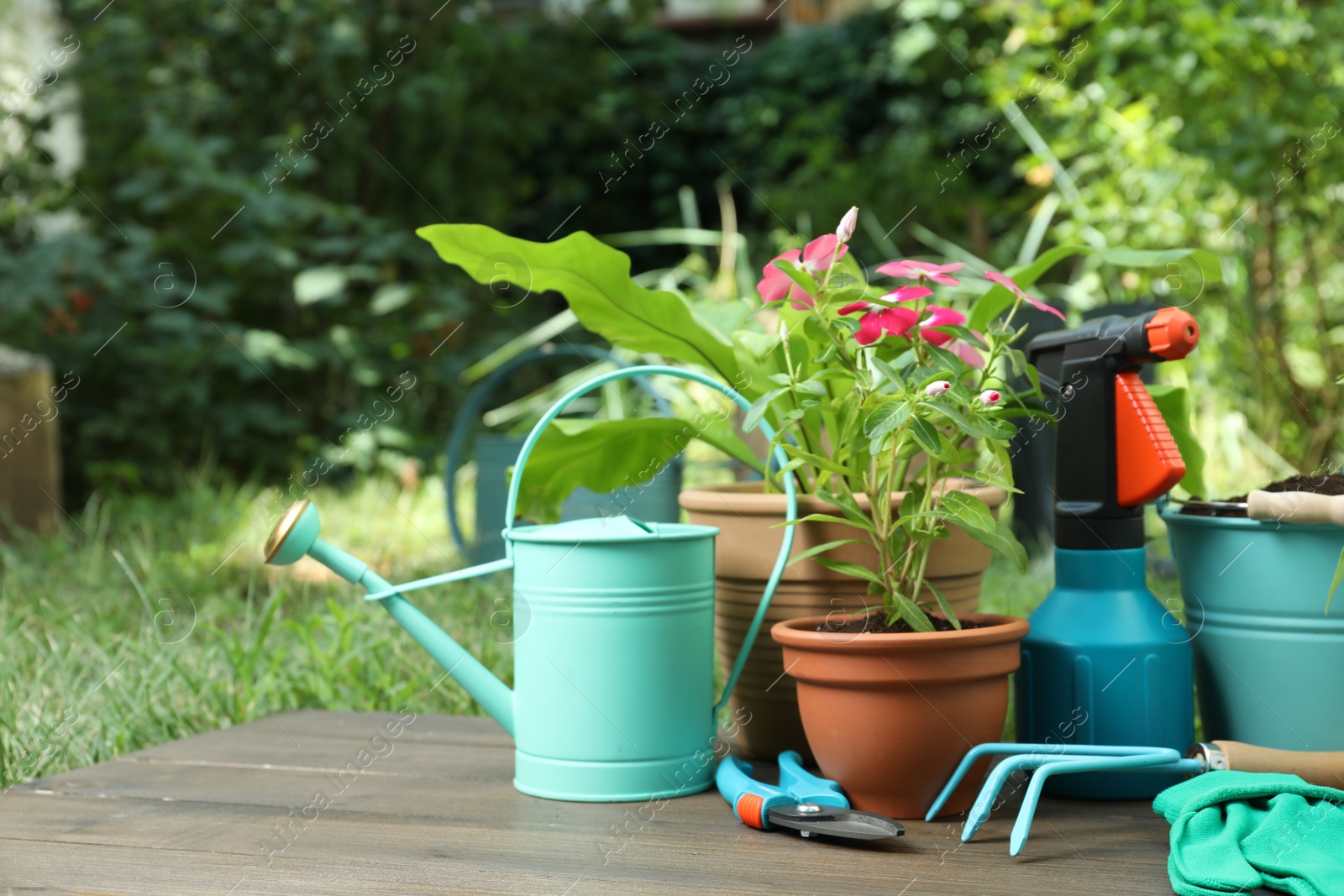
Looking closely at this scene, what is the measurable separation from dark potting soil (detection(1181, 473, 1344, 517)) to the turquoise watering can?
0.40m

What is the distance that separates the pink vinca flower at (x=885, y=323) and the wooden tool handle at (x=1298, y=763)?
470 millimetres

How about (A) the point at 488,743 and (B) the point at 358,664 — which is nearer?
(A) the point at 488,743

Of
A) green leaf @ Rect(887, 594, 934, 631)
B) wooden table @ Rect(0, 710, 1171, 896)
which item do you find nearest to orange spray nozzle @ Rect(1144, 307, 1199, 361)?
green leaf @ Rect(887, 594, 934, 631)

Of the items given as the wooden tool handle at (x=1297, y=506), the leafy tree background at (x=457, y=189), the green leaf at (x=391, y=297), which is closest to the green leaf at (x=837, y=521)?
the wooden tool handle at (x=1297, y=506)

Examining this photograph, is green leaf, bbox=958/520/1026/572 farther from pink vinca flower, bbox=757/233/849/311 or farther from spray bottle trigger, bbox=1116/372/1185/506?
pink vinca flower, bbox=757/233/849/311

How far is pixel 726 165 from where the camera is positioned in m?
6.37

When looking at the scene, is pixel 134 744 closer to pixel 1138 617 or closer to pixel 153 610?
pixel 153 610

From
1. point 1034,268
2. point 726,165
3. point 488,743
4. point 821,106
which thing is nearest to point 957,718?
point 1034,268

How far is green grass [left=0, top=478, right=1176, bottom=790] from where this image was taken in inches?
65.0

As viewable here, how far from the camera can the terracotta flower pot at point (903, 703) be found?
1.02 metres

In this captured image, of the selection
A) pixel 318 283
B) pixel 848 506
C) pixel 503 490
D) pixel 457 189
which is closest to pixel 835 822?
pixel 848 506

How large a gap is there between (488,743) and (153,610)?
1.15 metres

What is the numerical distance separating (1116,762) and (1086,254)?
22.5 inches

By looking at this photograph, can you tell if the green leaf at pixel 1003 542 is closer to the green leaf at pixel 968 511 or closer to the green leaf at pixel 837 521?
the green leaf at pixel 968 511
